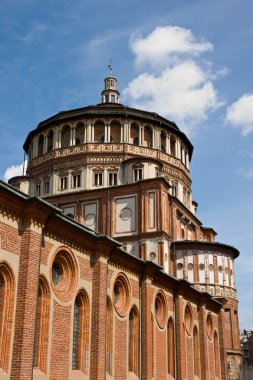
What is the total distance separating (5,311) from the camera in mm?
14180

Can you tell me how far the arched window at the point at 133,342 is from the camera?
2128cm

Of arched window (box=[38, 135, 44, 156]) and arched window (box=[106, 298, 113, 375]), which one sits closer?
arched window (box=[106, 298, 113, 375])

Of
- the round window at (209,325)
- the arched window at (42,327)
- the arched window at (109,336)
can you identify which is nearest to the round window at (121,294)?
the arched window at (109,336)

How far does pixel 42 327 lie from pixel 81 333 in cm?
245

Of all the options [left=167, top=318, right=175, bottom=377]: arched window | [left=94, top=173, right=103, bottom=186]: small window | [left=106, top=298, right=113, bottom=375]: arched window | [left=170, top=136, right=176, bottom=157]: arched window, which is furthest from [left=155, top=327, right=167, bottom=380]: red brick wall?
[left=170, top=136, right=176, bottom=157]: arched window

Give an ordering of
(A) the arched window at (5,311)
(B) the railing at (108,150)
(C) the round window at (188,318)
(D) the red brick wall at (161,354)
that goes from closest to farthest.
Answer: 1. (A) the arched window at (5,311)
2. (D) the red brick wall at (161,354)
3. (C) the round window at (188,318)
4. (B) the railing at (108,150)

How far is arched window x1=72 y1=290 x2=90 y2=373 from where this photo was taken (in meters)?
17.5

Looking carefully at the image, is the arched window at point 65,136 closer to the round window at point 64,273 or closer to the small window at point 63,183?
the small window at point 63,183

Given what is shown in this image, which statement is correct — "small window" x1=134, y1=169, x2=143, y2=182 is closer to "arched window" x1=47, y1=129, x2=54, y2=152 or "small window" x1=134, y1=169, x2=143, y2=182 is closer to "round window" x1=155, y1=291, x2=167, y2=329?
"arched window" x1=47, y1=129, x2=54, y2=152

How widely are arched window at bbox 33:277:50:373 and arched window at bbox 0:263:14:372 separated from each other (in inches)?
62.7

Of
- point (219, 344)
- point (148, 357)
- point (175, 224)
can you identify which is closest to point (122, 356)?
point (148, 357)

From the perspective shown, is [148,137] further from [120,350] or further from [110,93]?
[120,350]

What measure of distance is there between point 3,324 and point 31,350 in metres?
1.10

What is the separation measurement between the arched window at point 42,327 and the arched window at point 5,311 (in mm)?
1591
